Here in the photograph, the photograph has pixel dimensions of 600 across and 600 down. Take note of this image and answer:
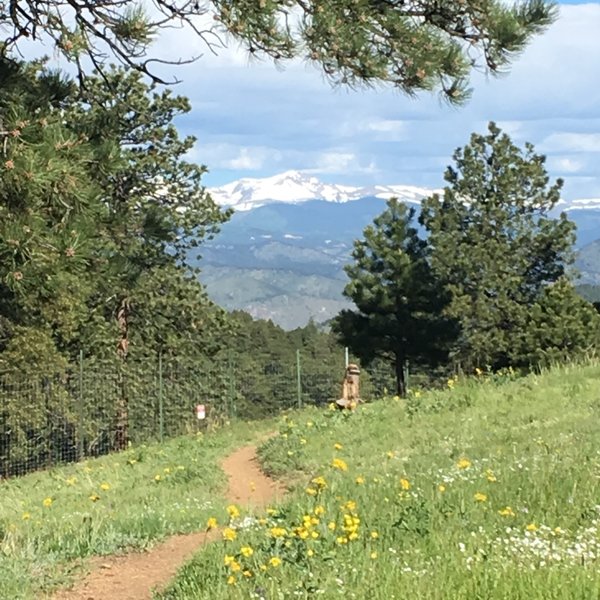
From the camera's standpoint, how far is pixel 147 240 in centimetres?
739

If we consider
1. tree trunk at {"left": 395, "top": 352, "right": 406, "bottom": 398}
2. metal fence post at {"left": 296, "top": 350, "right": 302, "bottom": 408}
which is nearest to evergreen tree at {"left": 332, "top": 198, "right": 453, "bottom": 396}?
tree trunk at {"left": 395, "top": 352, "right": 406, "bottom": 398}

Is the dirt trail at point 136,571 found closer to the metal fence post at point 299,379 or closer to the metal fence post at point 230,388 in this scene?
the metal fence post at point 230,388

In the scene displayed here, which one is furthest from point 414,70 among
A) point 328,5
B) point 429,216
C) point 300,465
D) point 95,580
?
point 429,216

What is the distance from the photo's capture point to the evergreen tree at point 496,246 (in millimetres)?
33156

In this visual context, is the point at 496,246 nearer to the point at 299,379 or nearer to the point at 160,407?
the point at 299,379

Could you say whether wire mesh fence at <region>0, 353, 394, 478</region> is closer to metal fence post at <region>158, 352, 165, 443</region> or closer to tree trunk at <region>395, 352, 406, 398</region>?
metal fence post at <region>158, 352, 165, 443</region>

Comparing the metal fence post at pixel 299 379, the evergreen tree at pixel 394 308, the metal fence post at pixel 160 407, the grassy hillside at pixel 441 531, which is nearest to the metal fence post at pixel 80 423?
the metal fence post at pixel 160 407

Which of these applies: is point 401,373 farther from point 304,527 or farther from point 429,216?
point 304,527

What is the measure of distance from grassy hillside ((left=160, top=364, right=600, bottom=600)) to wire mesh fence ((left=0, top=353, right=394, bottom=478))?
34.7 feet

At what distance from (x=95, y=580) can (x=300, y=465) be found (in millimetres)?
5309

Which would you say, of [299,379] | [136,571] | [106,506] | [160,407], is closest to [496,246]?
[299,379]

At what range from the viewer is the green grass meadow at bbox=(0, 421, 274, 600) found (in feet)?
16.8

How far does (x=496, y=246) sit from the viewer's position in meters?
35.0

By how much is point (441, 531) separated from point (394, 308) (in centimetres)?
2907
